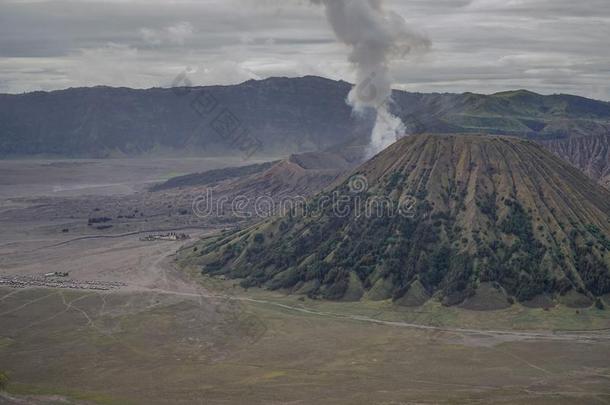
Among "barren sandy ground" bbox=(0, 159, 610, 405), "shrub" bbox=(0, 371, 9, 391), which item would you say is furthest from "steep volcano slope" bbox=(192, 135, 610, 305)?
"shrub" bbox=(0, 371, 9, 391)

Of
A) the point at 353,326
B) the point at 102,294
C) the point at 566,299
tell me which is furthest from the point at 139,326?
the point at 566,299

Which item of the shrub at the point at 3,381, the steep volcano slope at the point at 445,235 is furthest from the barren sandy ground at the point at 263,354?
the steep volcano slope at the point at 445,235

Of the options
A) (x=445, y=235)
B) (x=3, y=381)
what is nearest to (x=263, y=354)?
(x=3, y=381)

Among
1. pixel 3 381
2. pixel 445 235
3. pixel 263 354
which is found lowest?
pixel 3 381

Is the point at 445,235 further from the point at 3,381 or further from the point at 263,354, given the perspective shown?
the point at 3,381

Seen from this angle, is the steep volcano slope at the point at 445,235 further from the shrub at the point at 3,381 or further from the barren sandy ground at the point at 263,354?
the shrub at the point at 3,381

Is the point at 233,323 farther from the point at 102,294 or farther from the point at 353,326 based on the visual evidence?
the point at 102,294
